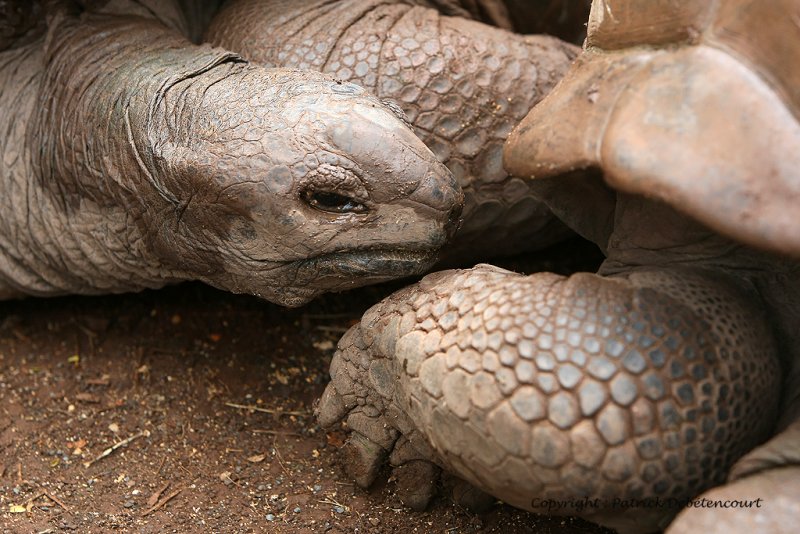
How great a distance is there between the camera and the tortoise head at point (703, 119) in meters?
1.49

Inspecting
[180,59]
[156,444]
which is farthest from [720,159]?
[156,444]

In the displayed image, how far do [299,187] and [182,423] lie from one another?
0.96m

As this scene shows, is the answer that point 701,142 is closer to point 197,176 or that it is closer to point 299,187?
point 299,187

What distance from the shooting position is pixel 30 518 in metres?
2.25

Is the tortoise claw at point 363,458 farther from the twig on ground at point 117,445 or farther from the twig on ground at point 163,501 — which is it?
the twig on ground at point 117,445

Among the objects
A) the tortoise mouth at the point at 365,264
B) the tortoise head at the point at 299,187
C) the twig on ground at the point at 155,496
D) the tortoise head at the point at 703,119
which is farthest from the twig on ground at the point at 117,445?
the tortoise head at the point at 703,119

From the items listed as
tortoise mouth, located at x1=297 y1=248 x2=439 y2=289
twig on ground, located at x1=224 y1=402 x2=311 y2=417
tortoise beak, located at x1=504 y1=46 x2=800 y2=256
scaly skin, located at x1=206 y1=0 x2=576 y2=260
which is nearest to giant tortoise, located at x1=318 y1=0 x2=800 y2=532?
tortoise beak, located at x1=504 y1=46 x2=800 y2=256

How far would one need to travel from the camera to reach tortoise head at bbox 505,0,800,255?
149 centimetres

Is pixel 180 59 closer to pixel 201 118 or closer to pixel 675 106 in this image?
pixel 201 118

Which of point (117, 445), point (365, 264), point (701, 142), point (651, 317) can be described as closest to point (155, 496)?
point (117, 445)

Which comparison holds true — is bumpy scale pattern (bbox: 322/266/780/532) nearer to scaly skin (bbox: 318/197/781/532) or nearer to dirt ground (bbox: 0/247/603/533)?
scaly skin (bbox: 318/197/781/532)

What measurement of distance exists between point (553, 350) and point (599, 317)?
12 centimetres

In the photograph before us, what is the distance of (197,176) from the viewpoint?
2145 mm

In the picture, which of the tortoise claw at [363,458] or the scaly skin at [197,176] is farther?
the tortoise claw at [363,458]
